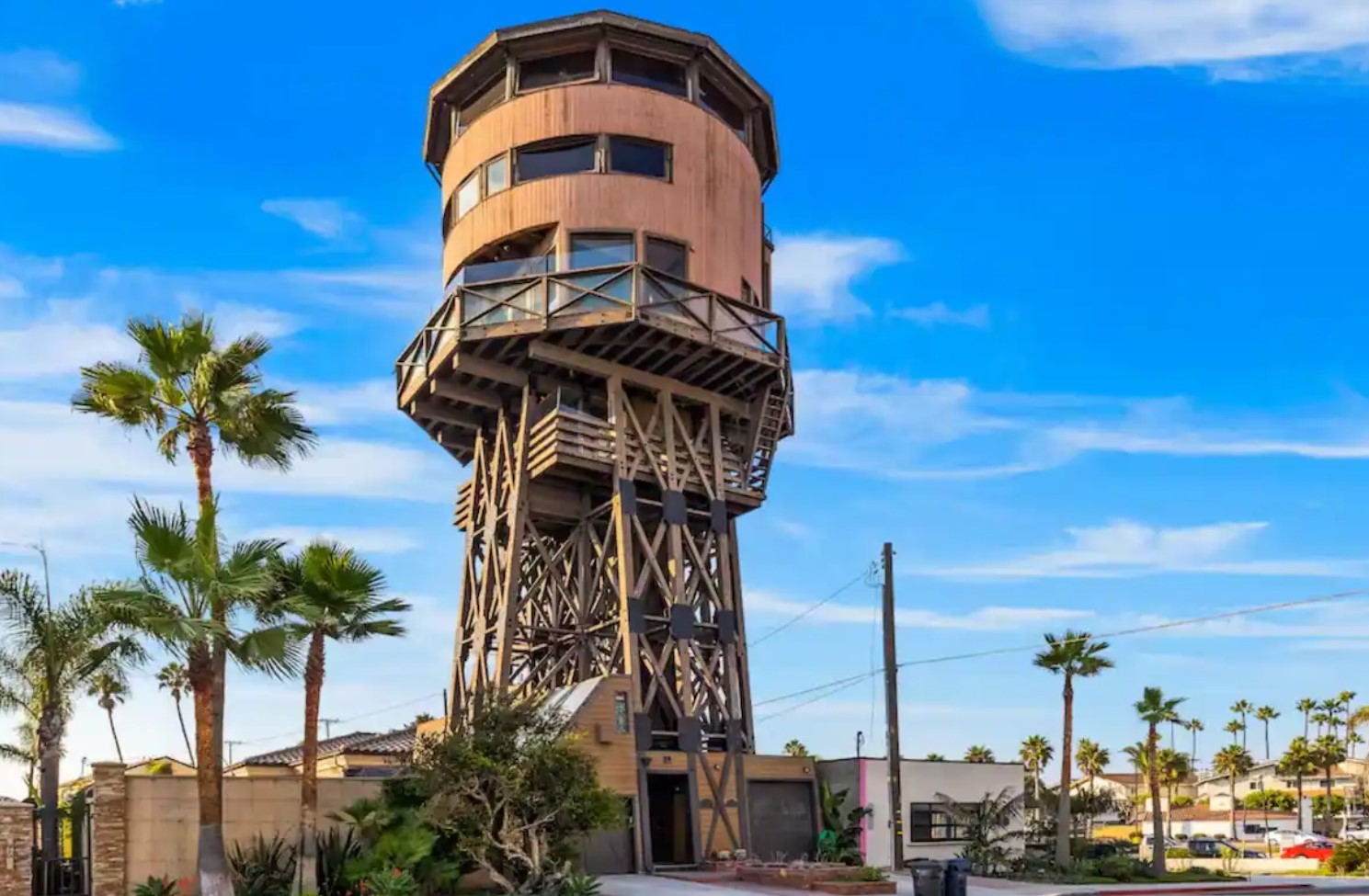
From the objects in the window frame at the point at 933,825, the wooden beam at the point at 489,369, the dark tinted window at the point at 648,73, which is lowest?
the window frame at the point at 933,825

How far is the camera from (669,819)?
36.1m

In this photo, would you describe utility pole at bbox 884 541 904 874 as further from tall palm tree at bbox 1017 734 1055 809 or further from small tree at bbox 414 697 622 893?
tall palm tree at bbox 1017 734 1055 809

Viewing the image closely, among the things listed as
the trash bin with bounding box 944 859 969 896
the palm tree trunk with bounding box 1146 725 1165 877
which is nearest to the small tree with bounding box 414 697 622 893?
the trash bin with bounding box 944 859 969 896

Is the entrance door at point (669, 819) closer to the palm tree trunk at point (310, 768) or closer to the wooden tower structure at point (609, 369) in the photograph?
the wooden tower structure at point (609, 369)

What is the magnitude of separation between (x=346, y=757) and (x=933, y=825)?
20.3 m

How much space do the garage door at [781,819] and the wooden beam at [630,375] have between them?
37.4 ft

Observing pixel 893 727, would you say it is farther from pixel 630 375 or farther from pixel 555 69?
→ pixel 555 69

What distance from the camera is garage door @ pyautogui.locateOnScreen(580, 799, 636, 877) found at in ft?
104

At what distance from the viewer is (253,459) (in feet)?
86.5

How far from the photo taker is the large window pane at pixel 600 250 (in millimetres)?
36781

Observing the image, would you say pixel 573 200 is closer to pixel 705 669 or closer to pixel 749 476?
pixel 749 476

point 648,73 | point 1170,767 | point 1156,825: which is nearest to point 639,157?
point 648,73

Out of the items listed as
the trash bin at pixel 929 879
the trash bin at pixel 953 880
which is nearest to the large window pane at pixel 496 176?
the trash bin at pixel 929 879

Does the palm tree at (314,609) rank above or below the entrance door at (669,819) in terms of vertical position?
above
